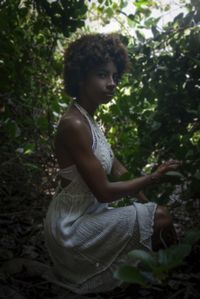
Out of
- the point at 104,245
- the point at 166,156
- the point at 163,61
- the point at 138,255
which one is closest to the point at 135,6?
the point at 163,61

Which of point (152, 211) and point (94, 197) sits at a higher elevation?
point (94, 197)

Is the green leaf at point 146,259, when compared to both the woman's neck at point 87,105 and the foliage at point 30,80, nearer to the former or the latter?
the woman's neck at point 87,105

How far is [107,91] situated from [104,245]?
2.26 feet

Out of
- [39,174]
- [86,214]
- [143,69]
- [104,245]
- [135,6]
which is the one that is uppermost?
[135,6]

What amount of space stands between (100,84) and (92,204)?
0.55 m

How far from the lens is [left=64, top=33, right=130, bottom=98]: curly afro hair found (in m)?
2.20

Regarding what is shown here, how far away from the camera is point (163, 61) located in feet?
7.04

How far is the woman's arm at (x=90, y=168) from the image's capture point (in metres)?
1.87

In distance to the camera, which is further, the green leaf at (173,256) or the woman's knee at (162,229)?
the woman's knee at (162,229)

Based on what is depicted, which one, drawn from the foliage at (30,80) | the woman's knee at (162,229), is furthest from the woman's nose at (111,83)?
the woman's knee at (162,229)

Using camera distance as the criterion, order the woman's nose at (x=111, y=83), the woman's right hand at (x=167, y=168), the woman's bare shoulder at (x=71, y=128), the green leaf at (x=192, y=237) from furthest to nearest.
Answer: the woman's nose at (x=111, y=83), the woman's bare shoulder at (x=71, y=128), the woman's right hand at (x=167, y=168), the green leaf at (x=192, y=237)

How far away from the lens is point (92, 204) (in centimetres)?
212

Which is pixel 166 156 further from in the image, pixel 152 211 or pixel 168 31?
pixel 168 31

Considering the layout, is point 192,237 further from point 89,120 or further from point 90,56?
point 90,56
